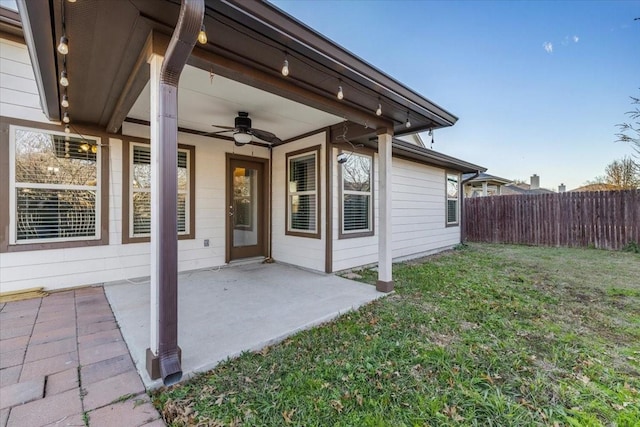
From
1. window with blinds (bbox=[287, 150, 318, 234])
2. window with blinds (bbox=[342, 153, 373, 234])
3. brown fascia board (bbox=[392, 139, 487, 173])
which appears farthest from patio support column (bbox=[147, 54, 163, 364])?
brown fascia board (bbox=[392, 139, 487, 173])

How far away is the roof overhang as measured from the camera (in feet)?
5.77

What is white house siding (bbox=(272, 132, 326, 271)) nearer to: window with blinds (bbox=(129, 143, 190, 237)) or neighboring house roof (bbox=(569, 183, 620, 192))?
window with blinds (bbox=(129, 143, 190, 237))

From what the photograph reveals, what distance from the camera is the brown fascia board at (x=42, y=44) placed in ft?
5.59

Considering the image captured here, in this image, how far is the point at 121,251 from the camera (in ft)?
13.9

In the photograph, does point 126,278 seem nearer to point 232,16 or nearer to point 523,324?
point 232,16

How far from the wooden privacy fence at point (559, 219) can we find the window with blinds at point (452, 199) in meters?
1.91

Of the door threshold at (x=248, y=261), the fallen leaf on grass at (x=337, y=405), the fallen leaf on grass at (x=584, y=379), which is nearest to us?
the fallen leaf on grass at (x=337, y=405)

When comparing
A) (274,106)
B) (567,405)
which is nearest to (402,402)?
(567,405)

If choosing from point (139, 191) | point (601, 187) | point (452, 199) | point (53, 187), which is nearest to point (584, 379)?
point (139, 191)

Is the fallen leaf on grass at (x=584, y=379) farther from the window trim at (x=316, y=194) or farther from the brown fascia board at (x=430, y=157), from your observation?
the brown fascia board at (x=430, y=157)

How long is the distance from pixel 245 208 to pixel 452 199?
22.1ft

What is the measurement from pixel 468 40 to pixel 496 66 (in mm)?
1432

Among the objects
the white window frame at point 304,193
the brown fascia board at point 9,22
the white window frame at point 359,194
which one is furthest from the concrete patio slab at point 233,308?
the brown fascia board at point 9,22

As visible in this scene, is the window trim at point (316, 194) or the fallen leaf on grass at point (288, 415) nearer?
the fallen leaf on grass at point (288, 415)
